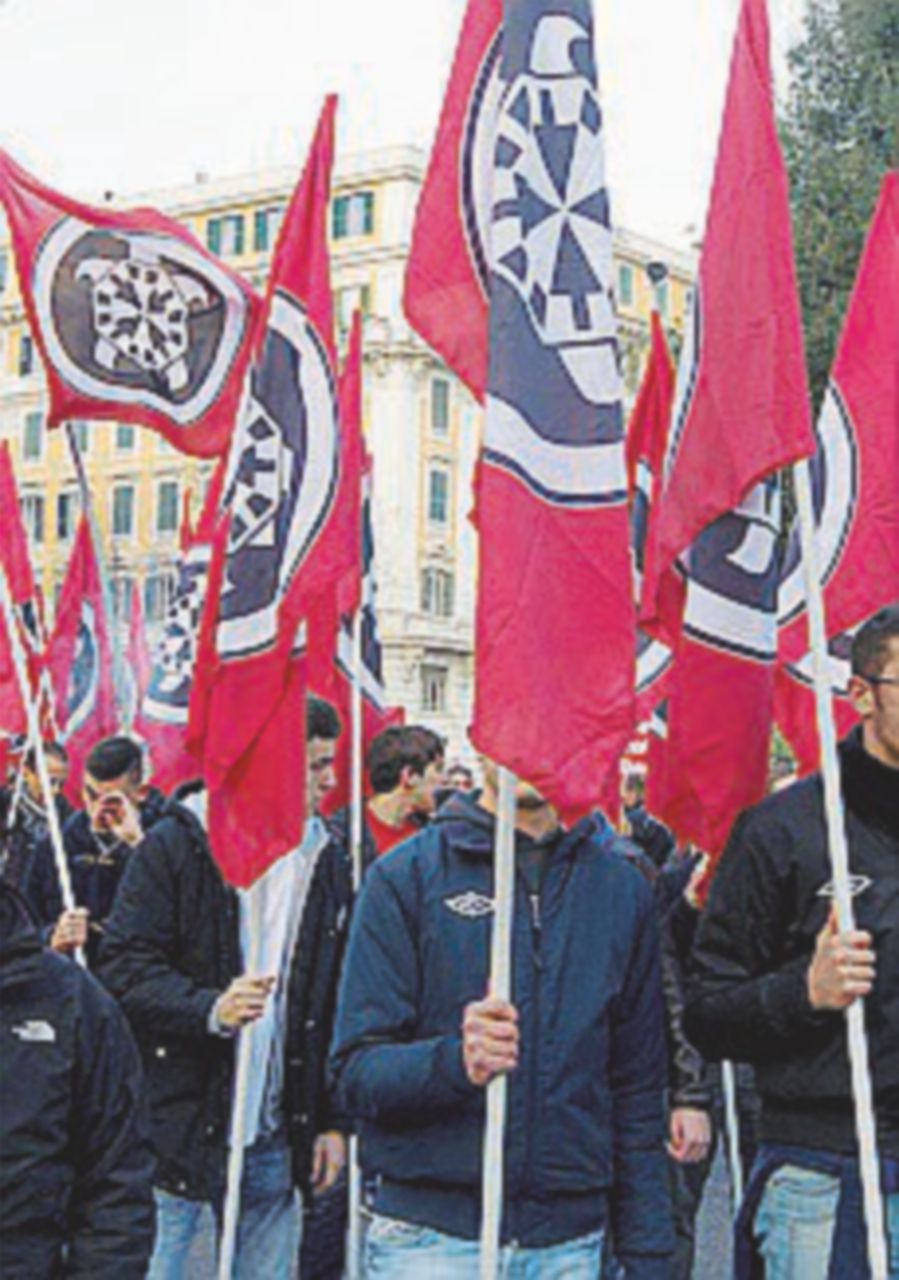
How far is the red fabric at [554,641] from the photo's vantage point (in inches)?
178

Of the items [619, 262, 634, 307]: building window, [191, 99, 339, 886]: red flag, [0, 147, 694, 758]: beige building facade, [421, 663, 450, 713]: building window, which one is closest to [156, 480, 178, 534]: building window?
[0, 147, 694, 758]: beige building facade

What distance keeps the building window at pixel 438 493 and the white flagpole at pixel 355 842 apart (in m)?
64.0

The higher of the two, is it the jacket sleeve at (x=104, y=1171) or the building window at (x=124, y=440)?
the building window at (x=124, y=440)

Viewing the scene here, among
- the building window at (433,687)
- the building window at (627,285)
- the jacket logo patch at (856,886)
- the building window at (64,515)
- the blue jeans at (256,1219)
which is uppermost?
the building window at (627,285)

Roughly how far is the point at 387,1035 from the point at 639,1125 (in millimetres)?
607

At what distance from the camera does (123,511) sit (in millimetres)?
77750

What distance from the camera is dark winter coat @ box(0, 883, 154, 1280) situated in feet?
12.0

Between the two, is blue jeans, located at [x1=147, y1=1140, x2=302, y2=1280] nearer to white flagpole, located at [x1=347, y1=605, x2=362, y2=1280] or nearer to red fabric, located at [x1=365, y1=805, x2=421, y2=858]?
white flagpole, located at [x1=347, y1=605, x2=362, y2=1280]

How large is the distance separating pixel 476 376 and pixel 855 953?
1537mm

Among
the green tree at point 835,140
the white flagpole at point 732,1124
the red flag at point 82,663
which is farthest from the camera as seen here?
the green tree at point 835,140

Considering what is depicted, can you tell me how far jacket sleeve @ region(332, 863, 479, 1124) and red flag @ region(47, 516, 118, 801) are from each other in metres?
7.70

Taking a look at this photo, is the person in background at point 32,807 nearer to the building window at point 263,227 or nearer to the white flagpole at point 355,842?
the white flagpole at point 355,842

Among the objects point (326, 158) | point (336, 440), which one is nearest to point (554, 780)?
point (336, 440)

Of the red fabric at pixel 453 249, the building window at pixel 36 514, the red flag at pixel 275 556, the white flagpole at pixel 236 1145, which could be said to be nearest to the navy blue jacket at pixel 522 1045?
the red fabric at pixel 453 249
